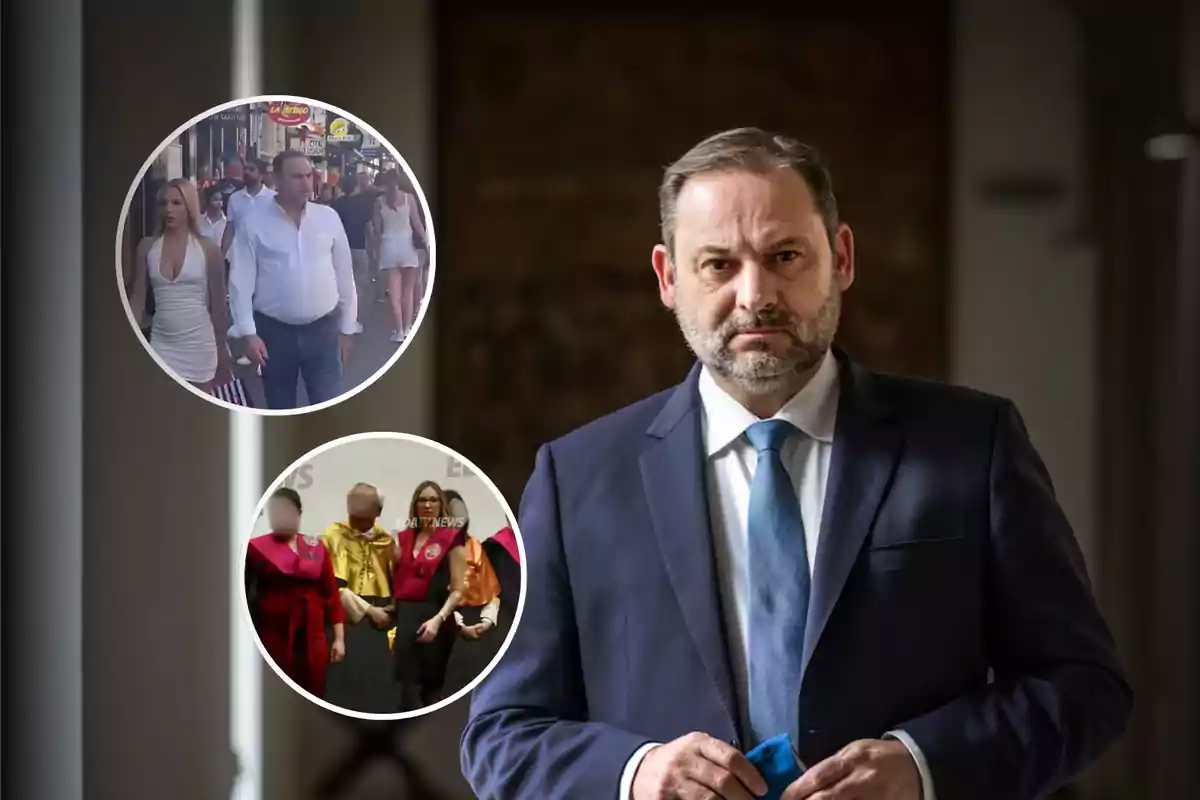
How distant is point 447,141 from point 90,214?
0.34m

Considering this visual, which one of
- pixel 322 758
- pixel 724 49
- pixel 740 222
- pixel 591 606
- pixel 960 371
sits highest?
pixel 724 49

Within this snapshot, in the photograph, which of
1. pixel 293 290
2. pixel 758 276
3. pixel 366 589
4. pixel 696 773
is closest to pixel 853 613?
pixel 696 773

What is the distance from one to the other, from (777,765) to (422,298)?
0.49 m

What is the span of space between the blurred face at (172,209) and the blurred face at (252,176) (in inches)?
2.5

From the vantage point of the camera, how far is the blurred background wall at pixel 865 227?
41.8 inches

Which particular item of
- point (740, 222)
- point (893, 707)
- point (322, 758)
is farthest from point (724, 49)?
point (322, 758)

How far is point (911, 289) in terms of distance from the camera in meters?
1.05

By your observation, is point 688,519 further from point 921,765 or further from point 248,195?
point 248,195

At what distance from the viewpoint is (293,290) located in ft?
3.59

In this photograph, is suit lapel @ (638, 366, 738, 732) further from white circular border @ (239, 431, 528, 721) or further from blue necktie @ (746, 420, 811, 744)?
white circular border @ (239, 431, 528, 721)

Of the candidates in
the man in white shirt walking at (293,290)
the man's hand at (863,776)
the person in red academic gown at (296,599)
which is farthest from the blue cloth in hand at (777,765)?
the man in white shirt walking at (293,290)

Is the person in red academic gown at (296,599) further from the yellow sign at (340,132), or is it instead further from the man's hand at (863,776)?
the man's hand at (863,776)

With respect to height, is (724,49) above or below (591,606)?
above

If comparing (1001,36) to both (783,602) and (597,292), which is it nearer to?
(597,292)
